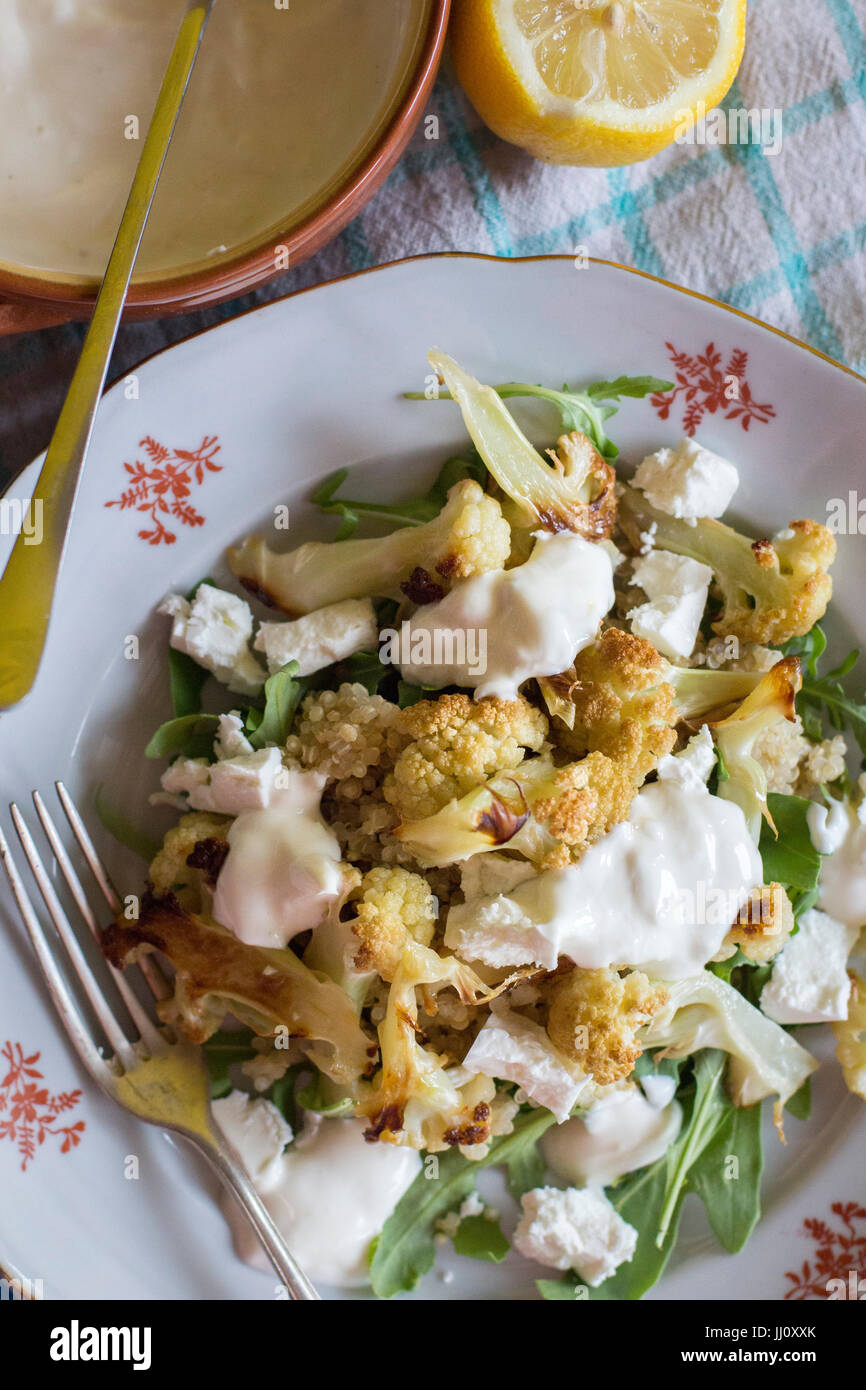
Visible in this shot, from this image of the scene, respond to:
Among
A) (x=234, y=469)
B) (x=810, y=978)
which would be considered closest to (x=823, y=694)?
(x=810, y=978)

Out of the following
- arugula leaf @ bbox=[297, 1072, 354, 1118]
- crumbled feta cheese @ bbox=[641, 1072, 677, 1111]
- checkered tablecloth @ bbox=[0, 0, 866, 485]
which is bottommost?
crumbled feta cheese @ bbox=[641, 1072, 677, 1111]

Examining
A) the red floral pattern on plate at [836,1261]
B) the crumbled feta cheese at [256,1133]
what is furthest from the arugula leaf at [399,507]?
the red floral pattern on plate at [836,1261]

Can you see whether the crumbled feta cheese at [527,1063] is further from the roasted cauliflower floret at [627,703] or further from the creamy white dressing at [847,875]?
the creamy white dressing at [847,875]

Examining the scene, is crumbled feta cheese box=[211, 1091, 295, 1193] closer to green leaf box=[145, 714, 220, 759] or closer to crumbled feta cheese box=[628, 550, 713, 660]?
green leaf box=[145, 714, 220, 759]

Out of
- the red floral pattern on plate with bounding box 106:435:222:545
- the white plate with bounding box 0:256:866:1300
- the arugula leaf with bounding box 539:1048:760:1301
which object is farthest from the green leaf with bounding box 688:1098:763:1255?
the red floral pattern on plate with bounding box 106:435:222:545

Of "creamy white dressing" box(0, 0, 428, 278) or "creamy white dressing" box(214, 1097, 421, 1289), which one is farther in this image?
"creamy white dressing" box(214, 1097, 421, 1289)

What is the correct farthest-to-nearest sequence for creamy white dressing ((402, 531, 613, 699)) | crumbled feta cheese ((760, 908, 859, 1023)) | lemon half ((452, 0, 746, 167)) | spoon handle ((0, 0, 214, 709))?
crumbled feta cheese ((760, 908, 859, 1023)) → lemon half ((452, 0, 746, 167)) → creamy white dressing ((402, 531, 613, 699)) → spoon handle ((0, 0, 214, 709))
